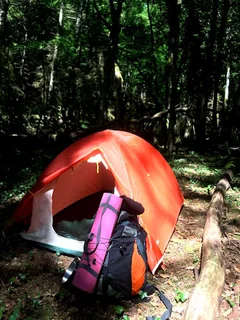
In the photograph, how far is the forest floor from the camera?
3.22m

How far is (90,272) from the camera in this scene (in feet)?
11.1

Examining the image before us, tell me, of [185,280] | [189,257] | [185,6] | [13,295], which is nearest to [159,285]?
[185,280]

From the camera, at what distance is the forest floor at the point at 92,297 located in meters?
3.22

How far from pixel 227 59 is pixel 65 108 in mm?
8862

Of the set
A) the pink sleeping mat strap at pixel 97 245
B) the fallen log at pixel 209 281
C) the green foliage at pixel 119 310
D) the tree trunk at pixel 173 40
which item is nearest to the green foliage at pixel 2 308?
the pink sleeping mat strap at pixel 97 245

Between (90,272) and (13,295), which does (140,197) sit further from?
(13,295)

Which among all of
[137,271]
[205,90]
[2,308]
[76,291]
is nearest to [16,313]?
[2,308]

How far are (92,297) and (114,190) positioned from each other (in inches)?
66.1

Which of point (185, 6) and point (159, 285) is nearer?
point (159, 285)

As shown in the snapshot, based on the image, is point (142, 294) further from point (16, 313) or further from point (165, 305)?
point (16, 313)

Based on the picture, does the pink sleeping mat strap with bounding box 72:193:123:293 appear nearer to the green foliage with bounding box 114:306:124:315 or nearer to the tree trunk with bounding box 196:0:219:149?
the green foliage with bounding box 114:306:124:315

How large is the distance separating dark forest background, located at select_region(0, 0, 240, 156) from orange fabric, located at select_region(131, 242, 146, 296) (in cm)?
625

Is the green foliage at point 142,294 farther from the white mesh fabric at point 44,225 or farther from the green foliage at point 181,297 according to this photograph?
the white mesh fabric at point 44,225

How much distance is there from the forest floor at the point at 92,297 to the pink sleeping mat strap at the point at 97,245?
7.7 inches
